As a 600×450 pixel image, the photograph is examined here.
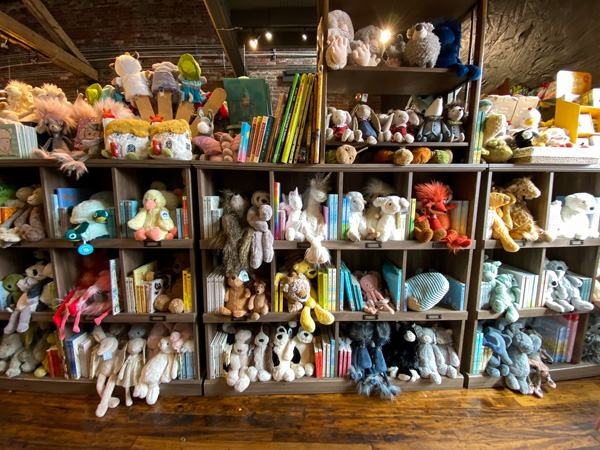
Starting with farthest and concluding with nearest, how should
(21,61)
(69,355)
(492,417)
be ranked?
(21,61), (69,355), (492,417)

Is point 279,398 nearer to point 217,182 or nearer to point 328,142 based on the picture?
point 217,182

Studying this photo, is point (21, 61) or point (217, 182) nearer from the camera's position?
point (217, 182)

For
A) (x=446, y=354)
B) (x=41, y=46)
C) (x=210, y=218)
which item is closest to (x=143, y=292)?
(x=210, y=218)

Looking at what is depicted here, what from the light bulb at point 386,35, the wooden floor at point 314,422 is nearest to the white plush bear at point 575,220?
the wooden floor at point 314,422

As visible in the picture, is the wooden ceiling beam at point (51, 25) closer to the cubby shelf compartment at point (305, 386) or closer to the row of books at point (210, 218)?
the row of books at point (210, 218)

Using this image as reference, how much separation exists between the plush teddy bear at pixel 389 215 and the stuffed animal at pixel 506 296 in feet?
2.20

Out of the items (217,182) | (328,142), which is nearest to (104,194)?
(217,182)

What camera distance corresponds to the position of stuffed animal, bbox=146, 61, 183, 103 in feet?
4.43

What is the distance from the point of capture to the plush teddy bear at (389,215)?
1251mm

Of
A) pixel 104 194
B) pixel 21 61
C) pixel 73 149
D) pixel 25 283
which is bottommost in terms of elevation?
pixel 25 283

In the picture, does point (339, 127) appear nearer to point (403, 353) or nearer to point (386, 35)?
point (386, 35)

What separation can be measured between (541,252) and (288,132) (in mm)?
1565

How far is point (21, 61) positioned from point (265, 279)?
5.48 metres

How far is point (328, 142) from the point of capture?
4.19 feet
